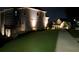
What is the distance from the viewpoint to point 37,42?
9.95 ft

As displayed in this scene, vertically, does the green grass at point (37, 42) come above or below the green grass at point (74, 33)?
below

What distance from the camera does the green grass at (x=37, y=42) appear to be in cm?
303

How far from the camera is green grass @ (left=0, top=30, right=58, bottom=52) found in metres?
3.03

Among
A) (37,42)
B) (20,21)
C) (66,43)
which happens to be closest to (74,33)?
(66,43)

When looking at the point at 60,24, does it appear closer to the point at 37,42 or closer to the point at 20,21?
Result: the point at 37,42

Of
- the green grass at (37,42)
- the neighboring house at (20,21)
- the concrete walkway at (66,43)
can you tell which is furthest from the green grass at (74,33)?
the neighboring house at (20,21)

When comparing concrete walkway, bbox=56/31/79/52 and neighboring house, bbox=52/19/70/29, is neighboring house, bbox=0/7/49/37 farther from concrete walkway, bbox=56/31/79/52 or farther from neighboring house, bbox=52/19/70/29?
concrete walkway, bbox=56/31/79/52

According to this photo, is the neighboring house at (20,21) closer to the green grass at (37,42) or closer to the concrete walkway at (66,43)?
the green grass at (37,42)

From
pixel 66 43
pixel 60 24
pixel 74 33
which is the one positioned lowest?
pixel 66 43
